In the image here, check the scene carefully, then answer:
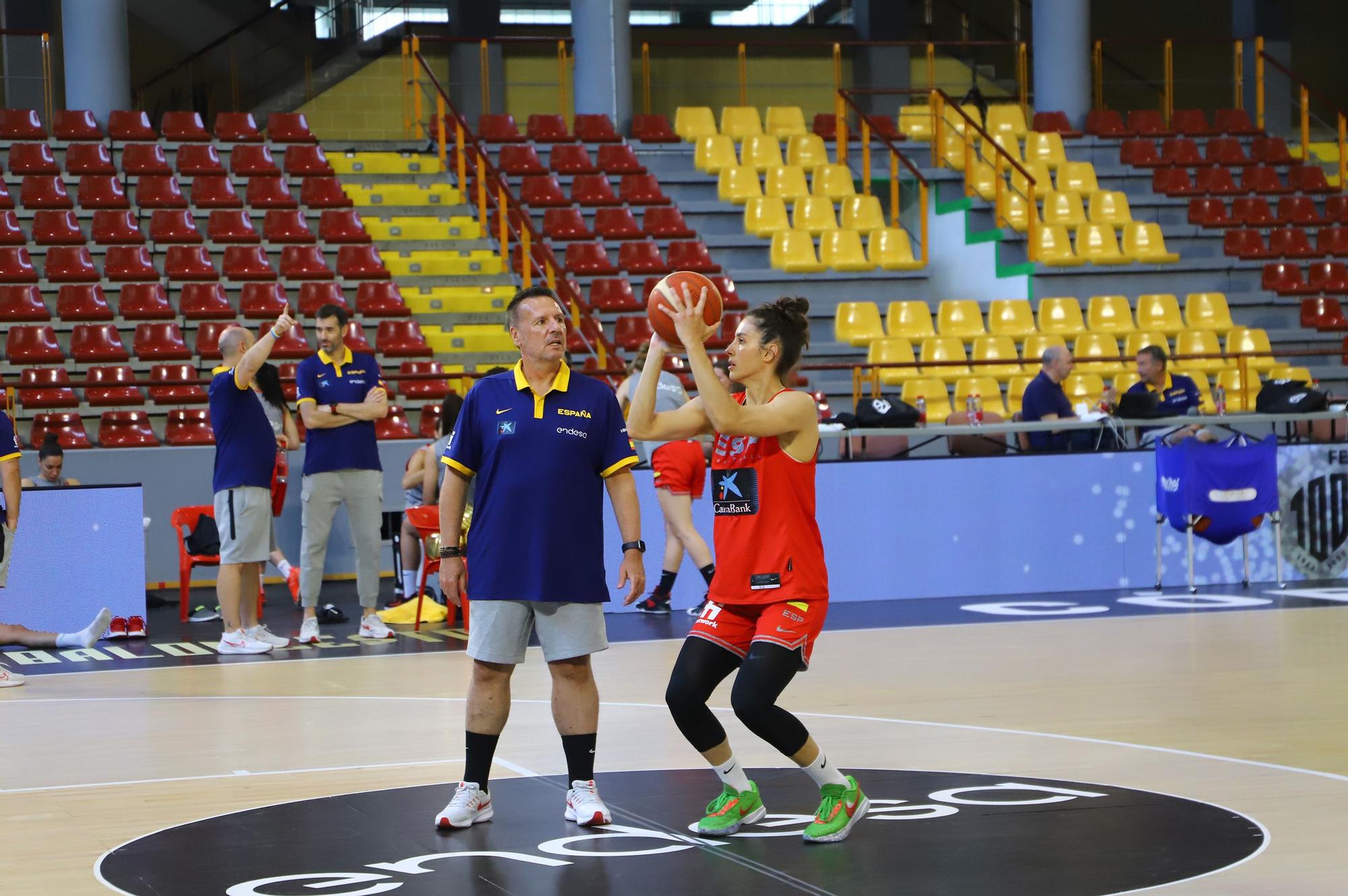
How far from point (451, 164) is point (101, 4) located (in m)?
4.30

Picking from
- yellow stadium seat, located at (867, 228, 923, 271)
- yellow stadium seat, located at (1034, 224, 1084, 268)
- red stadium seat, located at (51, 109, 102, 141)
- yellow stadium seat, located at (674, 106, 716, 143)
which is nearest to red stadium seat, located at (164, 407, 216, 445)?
red stadium seat, located at (51, 109, 102, 141)

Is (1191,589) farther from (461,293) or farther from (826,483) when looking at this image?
(461,293)

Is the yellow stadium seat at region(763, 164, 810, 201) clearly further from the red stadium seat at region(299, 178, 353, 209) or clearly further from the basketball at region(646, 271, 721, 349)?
the basketball at region(646, 271, 721, 349)

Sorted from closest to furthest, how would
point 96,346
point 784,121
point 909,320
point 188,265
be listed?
point 96,346 → point 188,265 → point 909,320 → point 784,121

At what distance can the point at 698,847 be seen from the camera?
5.01 metres

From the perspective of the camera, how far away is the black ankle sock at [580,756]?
5434mm

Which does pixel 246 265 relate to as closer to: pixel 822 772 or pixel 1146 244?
pixel 1146 244

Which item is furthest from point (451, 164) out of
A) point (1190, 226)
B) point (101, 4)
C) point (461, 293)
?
point (1190, 226)

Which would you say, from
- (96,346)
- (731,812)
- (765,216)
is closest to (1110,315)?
(765,216)

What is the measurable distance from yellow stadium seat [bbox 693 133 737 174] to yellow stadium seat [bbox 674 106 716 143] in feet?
2.04

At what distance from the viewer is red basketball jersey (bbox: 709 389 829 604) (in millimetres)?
5129

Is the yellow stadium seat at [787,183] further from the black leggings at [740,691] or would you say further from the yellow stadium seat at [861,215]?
the black leggings at [740,691]

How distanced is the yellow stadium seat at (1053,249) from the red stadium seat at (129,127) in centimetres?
1007

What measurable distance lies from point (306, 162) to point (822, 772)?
1622 centimetres
